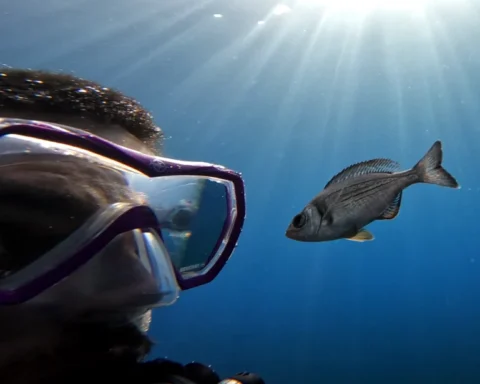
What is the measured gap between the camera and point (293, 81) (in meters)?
14.8

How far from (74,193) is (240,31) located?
11.1 metres

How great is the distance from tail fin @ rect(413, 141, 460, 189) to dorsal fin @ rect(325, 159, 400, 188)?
6.7 inches

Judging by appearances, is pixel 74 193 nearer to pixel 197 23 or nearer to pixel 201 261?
pixel 201 261

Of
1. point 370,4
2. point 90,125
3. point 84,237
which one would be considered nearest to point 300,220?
point 90,125

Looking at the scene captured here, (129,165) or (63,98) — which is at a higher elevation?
(63,98)

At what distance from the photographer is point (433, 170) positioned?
9.43ft

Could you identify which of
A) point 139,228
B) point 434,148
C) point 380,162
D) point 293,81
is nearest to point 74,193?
point 139,228

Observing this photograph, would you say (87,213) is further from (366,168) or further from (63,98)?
(366,168)

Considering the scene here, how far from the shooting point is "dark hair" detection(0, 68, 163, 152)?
6.28 ft

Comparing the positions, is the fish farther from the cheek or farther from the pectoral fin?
the cheek

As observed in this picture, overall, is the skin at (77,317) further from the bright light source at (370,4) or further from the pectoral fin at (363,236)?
the bright light source at (370,4)

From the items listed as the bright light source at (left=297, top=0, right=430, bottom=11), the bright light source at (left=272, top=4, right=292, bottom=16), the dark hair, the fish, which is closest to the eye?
the fish

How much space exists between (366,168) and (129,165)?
66.7 inches

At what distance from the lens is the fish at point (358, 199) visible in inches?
107
